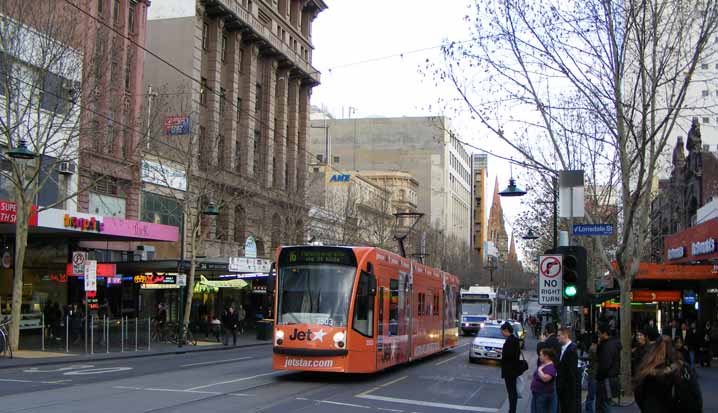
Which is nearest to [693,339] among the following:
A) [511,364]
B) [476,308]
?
[511,364]

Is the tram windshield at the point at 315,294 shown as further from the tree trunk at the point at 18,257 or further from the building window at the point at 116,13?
the building window at the point at 116,13

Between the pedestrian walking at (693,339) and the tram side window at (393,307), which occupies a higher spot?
the tram side window at (393,307)

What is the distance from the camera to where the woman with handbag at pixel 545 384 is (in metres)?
11.6

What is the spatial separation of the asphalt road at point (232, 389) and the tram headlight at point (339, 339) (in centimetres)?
98

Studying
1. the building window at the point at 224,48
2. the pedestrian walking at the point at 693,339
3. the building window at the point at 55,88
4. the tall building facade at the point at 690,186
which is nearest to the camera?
the building window at the point at 55,88

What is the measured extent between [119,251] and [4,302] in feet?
29.7

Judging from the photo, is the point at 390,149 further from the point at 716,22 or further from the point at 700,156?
the point at 716,22

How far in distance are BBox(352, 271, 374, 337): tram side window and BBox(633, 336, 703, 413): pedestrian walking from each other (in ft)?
39.9

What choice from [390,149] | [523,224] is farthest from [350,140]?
[523,224]

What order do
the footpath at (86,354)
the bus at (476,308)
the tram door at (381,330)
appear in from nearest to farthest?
the tram door at (381,330)
the footpath at (86,354)
the bus at (476,308)

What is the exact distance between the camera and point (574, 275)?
14633 millimetres

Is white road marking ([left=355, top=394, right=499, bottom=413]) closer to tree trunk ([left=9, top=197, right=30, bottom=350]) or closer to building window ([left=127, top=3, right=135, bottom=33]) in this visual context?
tree trunk ([left=9, top=197, right=30, bottom=350])

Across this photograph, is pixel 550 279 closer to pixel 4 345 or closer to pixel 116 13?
pixel 4 345

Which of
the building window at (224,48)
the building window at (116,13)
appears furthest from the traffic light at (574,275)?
the building window at (224,48)
